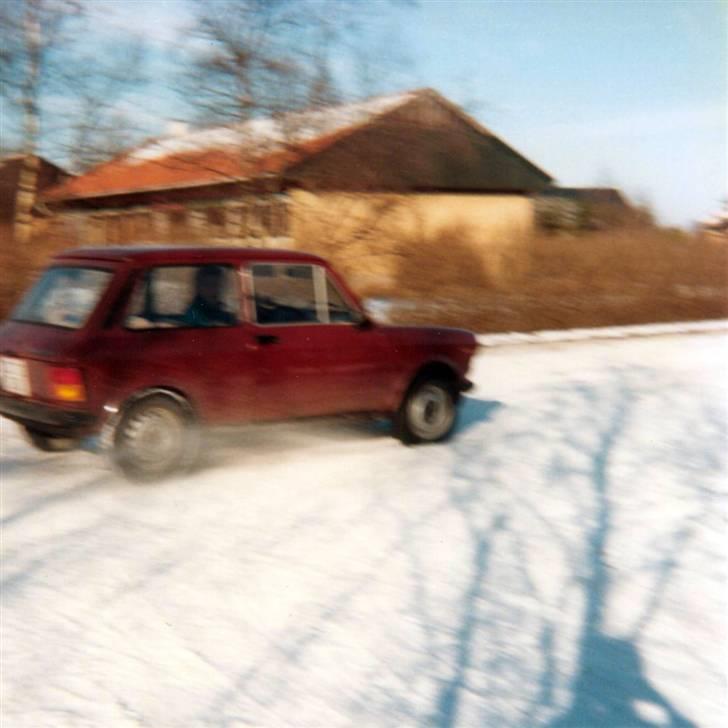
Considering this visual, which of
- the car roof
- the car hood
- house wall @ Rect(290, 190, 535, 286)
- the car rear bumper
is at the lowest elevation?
the car rear bumper

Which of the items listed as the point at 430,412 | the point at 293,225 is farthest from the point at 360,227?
the point at 430,412


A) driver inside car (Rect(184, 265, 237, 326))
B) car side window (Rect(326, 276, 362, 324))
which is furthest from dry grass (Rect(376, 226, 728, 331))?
driver inside car (Rect(184, 265, 237, 326))

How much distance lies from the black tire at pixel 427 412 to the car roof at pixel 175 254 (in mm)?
1491

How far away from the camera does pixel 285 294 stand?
731 cm

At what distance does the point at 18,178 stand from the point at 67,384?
1416 centimetres

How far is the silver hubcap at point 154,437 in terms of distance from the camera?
6480 millimetres

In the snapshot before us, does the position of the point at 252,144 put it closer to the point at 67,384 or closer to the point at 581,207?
the point at 67,384

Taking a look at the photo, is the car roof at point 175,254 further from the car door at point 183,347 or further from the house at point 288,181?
the house at point 288,181

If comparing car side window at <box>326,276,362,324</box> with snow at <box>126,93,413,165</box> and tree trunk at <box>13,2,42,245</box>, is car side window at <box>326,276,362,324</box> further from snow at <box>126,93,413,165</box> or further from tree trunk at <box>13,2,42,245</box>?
tree trunk at <box>13,2,42,245</box>

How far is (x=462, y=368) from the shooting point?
27.5ft

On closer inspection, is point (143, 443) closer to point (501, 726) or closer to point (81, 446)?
point (81, 446)

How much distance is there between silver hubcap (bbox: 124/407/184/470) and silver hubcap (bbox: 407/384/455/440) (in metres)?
2.14

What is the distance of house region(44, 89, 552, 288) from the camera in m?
15.7

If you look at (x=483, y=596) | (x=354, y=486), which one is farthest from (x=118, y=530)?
(x=483, y=596)
